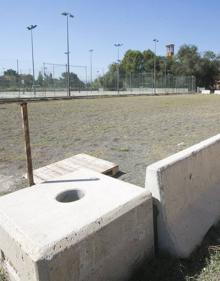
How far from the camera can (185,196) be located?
2855 mm

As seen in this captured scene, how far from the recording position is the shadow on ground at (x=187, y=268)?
236 cm

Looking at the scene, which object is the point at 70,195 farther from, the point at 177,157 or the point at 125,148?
the point at 125,148

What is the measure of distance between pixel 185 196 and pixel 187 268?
2.28ft

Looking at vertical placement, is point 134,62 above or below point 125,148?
above

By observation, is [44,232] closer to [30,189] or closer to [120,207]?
[120,207]

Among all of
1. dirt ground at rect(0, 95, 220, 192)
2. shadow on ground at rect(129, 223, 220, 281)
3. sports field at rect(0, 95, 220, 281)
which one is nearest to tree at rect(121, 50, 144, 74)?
dirt ground at rect(0, 95, 220, 192)

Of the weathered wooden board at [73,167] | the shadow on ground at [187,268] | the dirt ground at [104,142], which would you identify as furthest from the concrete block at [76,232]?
the dirt ground at [104,142]

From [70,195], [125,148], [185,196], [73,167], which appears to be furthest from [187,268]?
[125,148]

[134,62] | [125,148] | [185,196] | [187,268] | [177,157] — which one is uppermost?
[134,62]

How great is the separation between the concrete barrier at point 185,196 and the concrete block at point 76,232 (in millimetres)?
145

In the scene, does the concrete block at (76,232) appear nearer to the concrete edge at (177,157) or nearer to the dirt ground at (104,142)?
the concrete edge at (177,157)

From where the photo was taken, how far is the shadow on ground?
2.36 metres

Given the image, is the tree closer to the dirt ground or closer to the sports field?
the dirt ground

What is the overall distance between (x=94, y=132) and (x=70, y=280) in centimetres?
706
